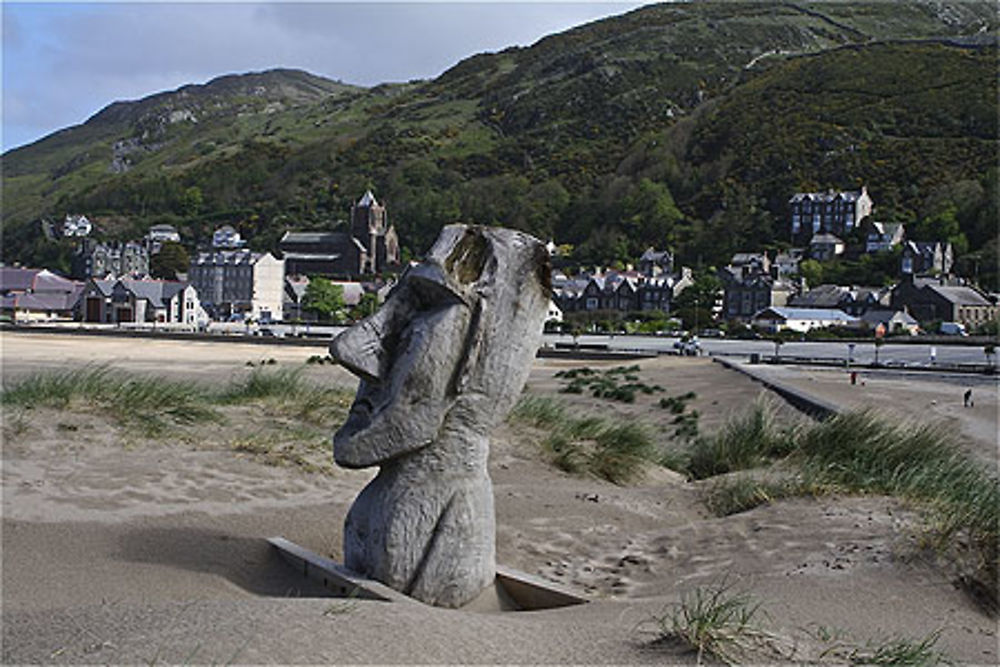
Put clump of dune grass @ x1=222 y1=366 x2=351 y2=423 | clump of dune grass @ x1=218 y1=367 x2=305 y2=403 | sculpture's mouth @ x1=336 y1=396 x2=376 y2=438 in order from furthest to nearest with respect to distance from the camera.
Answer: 1. clump of dune grass @ x1=218 y1=367 x2=305 y2=403
2. clump of dune grass @ x1=222 y1=366 x2=351 y2=423
3. sculpture's mouth @ x1=336 y1=396 x2=376 y2=438

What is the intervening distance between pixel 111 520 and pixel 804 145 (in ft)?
A: 418

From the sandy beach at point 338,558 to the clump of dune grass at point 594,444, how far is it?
24 cm

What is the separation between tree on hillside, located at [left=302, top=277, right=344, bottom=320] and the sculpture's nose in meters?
84.1

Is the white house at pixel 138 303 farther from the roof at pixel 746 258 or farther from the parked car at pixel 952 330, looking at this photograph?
the parked car at pixel 952 330

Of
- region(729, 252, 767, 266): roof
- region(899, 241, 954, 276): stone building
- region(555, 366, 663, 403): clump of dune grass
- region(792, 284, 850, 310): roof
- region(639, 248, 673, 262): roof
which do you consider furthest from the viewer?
region(639, 248, 673, 262): roof

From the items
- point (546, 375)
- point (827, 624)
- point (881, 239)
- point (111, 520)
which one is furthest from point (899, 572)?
point (881, 239)

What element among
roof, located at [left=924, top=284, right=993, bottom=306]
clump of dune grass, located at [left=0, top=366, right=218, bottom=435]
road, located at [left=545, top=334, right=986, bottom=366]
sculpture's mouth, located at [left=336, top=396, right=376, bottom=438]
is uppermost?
roof, located at [left=924, top=284, right=993, bottom=306]

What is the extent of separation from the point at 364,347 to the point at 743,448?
22.3ft

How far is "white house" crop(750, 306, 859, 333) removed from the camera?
70.2m

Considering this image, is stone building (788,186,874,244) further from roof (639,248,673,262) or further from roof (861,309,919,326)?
roof (861,309,919,326)

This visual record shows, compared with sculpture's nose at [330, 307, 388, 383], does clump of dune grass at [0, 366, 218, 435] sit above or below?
below

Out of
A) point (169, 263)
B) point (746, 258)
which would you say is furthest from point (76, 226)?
point (746, 258)

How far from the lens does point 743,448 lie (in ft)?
37.6

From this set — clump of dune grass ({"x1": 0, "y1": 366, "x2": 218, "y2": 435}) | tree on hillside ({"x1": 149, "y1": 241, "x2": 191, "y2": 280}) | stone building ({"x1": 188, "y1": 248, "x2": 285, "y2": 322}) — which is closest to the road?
clump of dune grass ({"x1": 0, "y1": 366, "x2": 218, "y2": 435})
